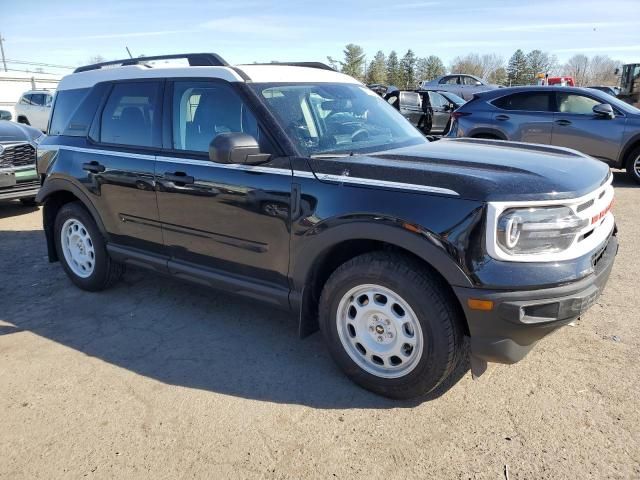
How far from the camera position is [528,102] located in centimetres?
923

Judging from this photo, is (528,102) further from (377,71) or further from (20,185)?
(377,71)

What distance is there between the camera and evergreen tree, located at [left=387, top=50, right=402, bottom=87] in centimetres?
5956

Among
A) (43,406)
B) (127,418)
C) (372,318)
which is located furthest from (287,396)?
(43,406)

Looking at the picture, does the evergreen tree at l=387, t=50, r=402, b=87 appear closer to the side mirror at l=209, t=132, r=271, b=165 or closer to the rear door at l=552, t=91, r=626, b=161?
the rear door at l=552, t=91, r=626, b=161

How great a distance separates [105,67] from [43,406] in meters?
2.91

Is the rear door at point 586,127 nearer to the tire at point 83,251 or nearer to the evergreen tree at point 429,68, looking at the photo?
the tire at point 83,251

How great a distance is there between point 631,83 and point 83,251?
25505 mm

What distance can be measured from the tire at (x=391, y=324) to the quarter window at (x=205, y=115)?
1.17 meters

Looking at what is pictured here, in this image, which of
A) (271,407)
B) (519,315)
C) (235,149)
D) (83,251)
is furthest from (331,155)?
(83,251)

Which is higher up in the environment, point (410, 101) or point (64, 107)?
point (64, 107)

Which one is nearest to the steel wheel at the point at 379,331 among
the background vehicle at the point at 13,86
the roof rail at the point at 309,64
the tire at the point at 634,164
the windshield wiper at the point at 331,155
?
the windshield wiper at the point at 331,155

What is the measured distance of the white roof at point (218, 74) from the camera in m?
3.51

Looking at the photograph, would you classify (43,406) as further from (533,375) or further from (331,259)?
(533,375)

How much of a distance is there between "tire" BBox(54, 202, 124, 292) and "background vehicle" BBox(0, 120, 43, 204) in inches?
129
